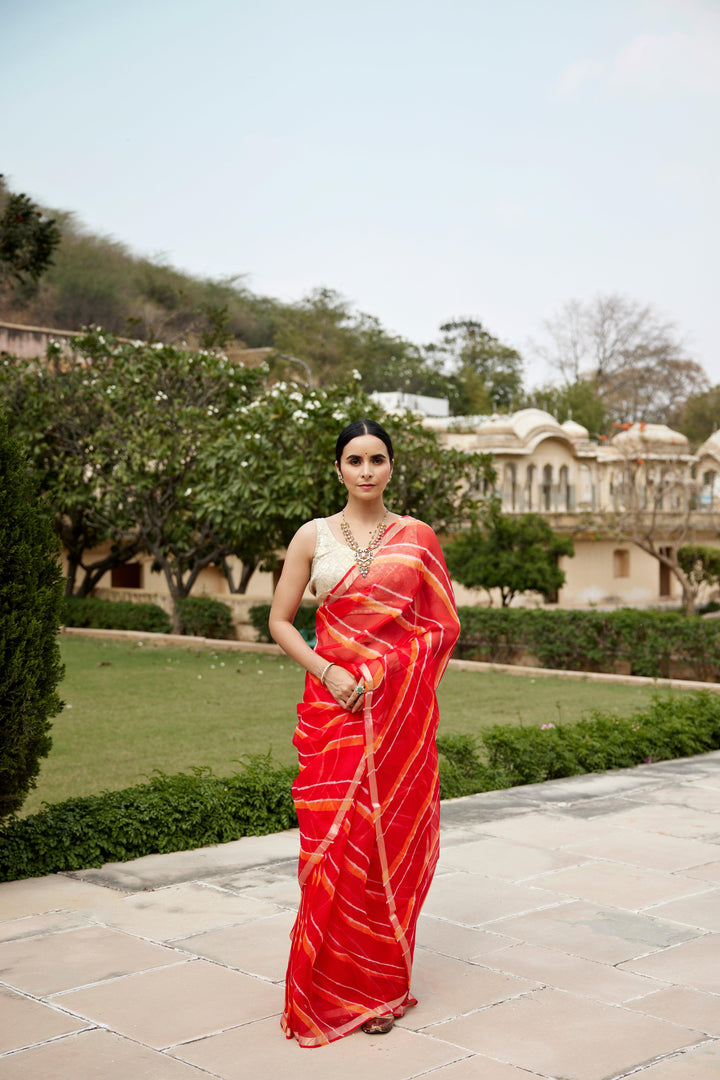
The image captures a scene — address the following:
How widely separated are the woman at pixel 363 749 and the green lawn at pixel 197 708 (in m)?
3.22

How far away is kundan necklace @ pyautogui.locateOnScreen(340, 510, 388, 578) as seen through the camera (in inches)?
141

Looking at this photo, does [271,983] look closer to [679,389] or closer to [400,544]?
[400,544]

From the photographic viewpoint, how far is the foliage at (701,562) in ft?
85.8

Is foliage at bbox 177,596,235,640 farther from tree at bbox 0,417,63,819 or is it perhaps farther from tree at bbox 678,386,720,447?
tree at bbox 678,386,720,447

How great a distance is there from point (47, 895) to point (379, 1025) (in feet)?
6.23

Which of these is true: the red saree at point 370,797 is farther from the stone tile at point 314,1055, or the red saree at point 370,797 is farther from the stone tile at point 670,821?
the stone tile at point 670,821

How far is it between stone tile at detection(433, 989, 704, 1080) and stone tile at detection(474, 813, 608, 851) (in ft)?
6.63

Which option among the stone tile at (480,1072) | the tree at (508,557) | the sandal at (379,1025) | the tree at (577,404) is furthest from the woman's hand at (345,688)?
the tree at (577,404)

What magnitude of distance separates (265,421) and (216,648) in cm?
383

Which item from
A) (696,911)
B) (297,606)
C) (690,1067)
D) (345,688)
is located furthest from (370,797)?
(696,911)

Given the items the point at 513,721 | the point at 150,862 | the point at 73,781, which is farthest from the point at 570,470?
the point at 150,862

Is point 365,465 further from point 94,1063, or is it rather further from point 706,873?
point 706,873

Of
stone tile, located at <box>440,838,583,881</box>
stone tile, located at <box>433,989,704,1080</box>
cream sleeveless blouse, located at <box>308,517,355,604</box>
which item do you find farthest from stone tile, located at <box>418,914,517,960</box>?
cream sleeveless blouse, located at <box>308,517,355,604</box>

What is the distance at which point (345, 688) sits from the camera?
3.43 metres
